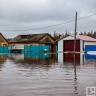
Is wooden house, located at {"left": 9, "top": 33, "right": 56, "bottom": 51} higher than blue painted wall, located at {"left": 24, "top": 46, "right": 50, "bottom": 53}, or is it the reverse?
wooden house, located at {"left": 9, "top": 33, "right": 56, "bottom": 51}

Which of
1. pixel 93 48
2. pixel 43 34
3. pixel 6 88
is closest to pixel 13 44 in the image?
pixel 43 34

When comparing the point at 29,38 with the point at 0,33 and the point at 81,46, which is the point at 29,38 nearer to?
the point at 0,33

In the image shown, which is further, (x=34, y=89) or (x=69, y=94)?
(x=34, y=89)

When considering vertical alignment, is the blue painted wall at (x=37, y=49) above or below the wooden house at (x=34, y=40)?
below

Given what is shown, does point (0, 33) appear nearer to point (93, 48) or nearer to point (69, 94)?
point (93, 48)

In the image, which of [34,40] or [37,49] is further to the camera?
[34,40]

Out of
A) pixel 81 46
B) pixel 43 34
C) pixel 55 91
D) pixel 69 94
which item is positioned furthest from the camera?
pixel 43 34

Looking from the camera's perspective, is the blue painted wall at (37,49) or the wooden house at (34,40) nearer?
the blue painted wall at (37,49)

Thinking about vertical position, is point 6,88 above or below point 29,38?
below

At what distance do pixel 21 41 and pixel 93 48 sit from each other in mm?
28591

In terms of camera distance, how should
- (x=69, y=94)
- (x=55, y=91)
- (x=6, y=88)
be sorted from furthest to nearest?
(x=6, y=88) < (x=55, y=91) < (x=69, y=94)

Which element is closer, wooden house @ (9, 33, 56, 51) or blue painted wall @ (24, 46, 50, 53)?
blue painted wall @ (24, 46, 50, 53)

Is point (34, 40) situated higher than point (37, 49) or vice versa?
point (34, 40)

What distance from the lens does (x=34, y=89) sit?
8.29 meters
